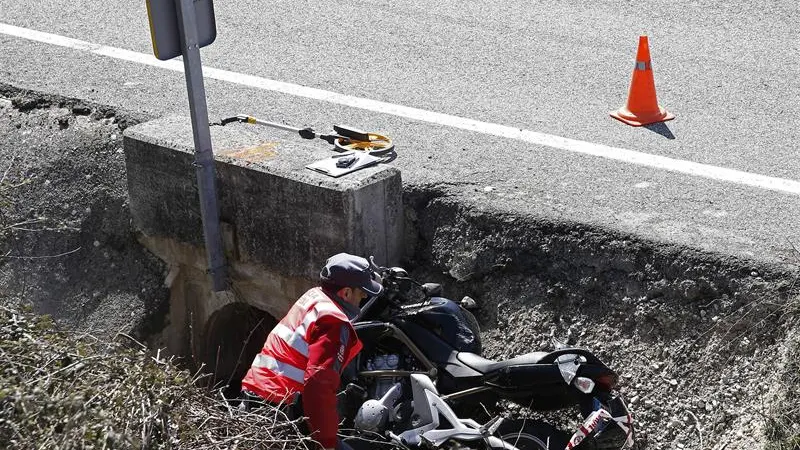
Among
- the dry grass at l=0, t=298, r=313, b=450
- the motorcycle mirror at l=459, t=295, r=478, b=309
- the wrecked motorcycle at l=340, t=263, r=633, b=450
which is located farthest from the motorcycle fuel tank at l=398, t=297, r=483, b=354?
the dry grass at l=0, t=298, r=313, b=450

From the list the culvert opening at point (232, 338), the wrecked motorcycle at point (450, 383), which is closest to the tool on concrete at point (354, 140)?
the wrecked motorcycle at point (450, 383)

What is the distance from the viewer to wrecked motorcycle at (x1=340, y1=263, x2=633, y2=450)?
5.65 metres

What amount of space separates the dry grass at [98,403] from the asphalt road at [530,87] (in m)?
2.60

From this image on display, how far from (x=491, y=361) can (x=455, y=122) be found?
2655mm

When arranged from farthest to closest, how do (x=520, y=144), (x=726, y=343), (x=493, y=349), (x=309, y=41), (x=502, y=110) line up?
(x=309, y=41) < (x=502, y=110) < (x=520, y=144) < (x=493, y=349) < (x=726, y=343)

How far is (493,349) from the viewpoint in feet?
21.4

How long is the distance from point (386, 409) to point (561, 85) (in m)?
3.72

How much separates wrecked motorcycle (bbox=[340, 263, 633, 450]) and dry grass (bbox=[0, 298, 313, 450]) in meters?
0.99

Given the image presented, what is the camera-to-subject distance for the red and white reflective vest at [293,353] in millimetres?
5863

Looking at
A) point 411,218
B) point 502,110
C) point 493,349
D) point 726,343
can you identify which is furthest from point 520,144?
point 726,343

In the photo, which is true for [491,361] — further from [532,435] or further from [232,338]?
[232,338]

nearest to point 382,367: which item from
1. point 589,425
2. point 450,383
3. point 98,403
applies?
point 450,383

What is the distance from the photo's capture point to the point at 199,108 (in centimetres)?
688

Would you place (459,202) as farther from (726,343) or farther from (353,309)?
(726,343)
